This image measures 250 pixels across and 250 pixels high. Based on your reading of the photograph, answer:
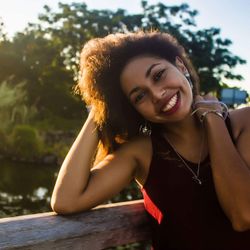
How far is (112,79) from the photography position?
164 centimetres

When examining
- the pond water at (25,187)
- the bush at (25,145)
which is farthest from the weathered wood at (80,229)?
the bush at (25,145)

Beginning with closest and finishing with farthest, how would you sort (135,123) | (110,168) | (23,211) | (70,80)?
(110,168) < (135,123) < (23,211) < (70,80)

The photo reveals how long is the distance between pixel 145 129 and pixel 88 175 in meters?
0.32

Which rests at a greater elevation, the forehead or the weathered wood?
the forehead

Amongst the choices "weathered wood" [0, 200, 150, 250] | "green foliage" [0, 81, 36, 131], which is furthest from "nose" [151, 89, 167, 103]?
"green foliage" [0, 81, 36, 131]

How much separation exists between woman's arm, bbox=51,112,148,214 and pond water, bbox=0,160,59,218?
7.01 meters

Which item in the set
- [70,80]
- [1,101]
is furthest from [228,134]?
[70,80]

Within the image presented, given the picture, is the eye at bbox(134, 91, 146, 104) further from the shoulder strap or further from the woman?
the shoulder strap

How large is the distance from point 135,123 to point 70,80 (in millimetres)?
24393

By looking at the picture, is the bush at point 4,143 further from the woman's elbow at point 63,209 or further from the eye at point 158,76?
the woman's elbow at point 63,209

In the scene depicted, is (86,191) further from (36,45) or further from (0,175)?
(36,45)

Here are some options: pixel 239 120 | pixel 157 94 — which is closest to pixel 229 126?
pixel 239 120

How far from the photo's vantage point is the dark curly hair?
163 centimetres

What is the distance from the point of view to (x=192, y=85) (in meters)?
1.73
